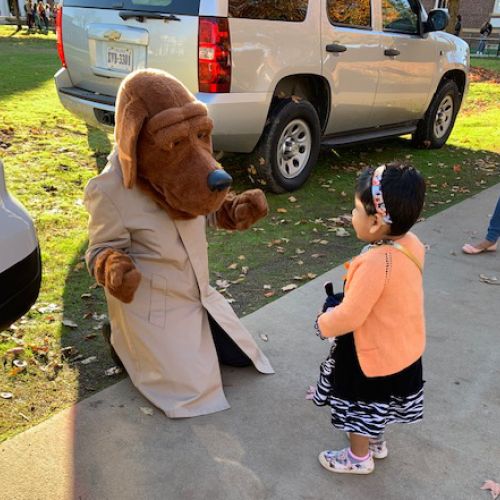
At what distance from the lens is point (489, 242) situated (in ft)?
15.5

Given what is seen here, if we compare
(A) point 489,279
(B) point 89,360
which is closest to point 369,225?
(B) point 89,360

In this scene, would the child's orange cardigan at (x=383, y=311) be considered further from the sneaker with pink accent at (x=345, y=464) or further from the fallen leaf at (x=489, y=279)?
the fallen leaf at (x=489, y=279)

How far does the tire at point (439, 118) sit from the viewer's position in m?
7.80

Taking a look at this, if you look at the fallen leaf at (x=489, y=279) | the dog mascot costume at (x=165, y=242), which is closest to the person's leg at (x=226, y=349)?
the dog mascot costume at (x=165, y=242)

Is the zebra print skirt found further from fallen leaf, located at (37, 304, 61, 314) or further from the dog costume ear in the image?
fallen leaf, located at (37, 304, 61, 314)

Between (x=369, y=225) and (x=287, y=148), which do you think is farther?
(x=287, y=148)

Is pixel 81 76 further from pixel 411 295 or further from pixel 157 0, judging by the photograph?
pixel 411 295

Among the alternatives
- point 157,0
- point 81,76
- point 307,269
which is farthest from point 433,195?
point 81,76

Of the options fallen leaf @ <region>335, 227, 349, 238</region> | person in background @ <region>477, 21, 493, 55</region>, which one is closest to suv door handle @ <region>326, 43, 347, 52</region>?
fallen leaf @ <region>335, 227, 349, 238</region>

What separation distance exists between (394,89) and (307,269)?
338 centimetres

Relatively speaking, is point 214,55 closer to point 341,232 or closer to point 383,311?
point 341,232

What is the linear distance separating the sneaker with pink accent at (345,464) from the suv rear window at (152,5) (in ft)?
12.1

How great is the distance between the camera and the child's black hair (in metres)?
1.97

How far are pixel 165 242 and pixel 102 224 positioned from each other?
29cm
